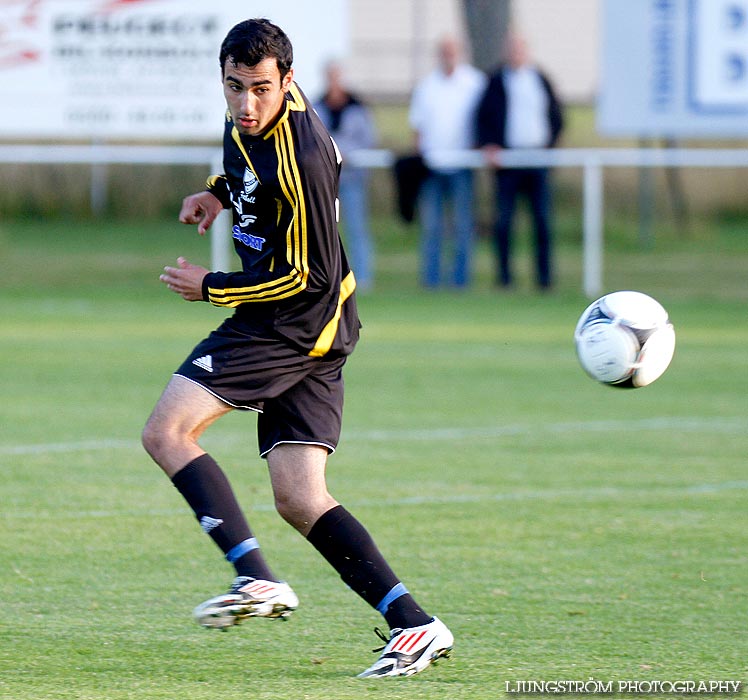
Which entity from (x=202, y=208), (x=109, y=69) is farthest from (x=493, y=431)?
(x=109, y=69)

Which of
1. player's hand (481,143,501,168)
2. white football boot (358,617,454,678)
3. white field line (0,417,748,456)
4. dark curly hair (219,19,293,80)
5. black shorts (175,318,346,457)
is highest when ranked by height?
dark curly hair (219,19,293,80)

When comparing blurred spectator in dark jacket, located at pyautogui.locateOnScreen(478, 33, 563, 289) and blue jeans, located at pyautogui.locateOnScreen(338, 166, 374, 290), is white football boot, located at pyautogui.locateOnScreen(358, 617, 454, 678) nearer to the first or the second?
blurred spectator in dark jacket, located at pyautogui.locateOnScreen(478, 33, 563, 289)

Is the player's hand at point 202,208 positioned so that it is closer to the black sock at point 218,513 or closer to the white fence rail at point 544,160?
the black sock at point 218,513

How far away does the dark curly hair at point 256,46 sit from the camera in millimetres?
4414

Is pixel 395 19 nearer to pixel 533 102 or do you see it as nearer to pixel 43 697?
pixel 533 102

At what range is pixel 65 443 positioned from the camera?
848cm

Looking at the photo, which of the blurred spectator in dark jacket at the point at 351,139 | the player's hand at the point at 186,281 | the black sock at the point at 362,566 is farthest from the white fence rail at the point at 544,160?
the black sock at the point at 362,566

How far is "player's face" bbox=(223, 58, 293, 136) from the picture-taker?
4422mm

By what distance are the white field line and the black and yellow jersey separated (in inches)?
153

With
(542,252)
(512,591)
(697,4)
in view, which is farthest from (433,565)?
(697,4)

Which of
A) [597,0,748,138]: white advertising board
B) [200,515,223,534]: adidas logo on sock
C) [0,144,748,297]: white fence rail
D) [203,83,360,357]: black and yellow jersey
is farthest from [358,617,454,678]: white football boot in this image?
[597,0,748,138]: white advertising board

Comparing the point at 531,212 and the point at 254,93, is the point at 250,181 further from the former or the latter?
the point at 531,212

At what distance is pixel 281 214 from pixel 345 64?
93.3ft

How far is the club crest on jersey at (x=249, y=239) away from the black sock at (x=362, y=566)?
2.60 ft
